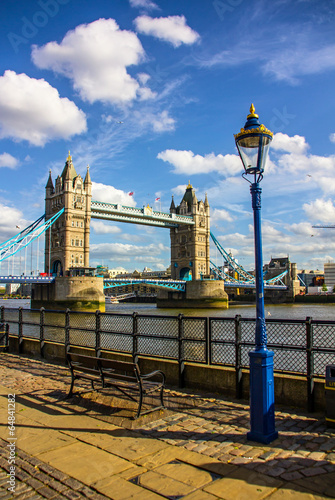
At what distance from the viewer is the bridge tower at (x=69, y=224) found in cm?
6378

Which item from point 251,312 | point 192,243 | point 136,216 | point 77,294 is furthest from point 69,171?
point 251,312

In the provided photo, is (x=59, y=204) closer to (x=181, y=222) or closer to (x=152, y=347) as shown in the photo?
(x=181, y=222)

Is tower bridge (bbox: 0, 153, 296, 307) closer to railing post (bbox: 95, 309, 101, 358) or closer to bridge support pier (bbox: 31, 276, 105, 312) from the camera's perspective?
bridge support pier (bbox: 31, 276, 105, 312)

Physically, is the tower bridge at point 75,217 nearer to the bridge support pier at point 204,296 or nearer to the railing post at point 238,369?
the bridge support pier at point 204,296

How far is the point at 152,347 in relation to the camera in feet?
24.8

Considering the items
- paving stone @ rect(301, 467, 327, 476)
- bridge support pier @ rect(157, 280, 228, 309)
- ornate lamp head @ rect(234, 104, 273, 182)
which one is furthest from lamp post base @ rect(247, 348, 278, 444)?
bridge support pier @ rect(157, 280, 228, 309)

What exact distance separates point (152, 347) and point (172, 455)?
3.64 m

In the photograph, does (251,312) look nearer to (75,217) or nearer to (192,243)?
(75,217)

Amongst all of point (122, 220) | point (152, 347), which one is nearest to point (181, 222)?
point (122, 220)

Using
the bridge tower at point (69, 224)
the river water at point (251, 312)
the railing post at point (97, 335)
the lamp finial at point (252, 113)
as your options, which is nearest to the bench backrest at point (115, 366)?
the railing post at point (97, 335)

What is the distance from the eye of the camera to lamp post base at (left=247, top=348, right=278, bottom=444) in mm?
4254

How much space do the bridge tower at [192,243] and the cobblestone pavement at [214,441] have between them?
78.3 m

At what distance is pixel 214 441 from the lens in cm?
A: 431

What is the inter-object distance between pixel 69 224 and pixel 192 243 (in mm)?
30340
